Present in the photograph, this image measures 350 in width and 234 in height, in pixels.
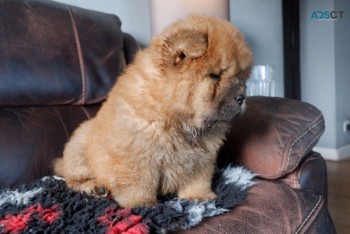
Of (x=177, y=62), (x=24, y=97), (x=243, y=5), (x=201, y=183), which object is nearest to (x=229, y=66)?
(x=177, y=62)

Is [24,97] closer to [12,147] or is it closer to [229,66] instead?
[12,147]

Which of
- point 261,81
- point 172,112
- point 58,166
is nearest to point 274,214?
point 172,112

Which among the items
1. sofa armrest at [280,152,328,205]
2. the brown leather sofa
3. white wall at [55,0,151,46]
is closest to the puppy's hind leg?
the brown leather sofa

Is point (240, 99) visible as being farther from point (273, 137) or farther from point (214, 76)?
point (273, 137)

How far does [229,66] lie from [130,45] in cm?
106

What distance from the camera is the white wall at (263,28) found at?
3.03 meters

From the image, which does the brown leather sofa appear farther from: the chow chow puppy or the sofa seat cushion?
the chow chow puppy

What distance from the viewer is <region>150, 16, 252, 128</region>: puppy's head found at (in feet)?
3.23

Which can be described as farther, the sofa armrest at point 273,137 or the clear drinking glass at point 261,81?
the clear drinking glass at point 261,81

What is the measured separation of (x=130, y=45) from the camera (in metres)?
1.97

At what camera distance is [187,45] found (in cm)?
96

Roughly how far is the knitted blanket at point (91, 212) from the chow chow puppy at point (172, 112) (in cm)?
9

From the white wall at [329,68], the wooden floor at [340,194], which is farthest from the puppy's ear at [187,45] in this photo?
the white wall at [329,68]

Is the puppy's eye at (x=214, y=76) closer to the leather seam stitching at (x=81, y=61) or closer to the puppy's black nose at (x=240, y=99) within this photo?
the puppy's black nose at (x=240, y=99)
